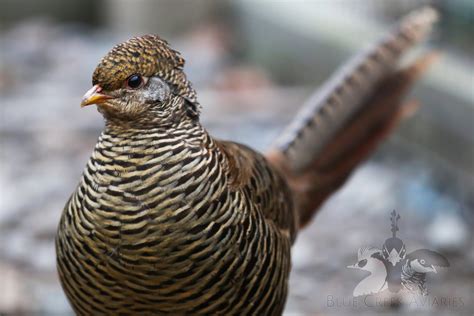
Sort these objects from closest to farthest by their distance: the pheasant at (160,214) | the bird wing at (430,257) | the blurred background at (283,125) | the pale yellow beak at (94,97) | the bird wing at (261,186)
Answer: the pale yellow beak at (94,97), the pheasant at (160,214), the bird wing at (261,186), the bird wing at (430,257), the blurred background at (283,125)

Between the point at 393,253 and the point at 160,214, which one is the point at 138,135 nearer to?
the point at 160,214

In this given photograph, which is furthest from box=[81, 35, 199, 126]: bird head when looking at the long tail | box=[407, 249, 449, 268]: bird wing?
box=[407, 249, 449, 268]: bird wing

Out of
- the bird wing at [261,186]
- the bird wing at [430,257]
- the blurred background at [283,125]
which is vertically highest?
the blurred background at [283,125]

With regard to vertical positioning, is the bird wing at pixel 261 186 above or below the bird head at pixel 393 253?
below

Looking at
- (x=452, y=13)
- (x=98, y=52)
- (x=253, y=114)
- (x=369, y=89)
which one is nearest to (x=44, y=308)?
(x=369, y=89)

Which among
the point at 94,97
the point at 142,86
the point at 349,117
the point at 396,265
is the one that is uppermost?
the point at 349,117

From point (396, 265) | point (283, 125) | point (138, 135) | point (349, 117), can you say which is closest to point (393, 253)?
point (396, 265)

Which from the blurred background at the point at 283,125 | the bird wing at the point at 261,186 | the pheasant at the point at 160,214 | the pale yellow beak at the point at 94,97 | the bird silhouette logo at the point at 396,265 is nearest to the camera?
the pale yellow beak at the point at 94,97

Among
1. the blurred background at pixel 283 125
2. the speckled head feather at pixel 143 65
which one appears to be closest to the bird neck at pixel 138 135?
the speckled head feather at pixel 143 65

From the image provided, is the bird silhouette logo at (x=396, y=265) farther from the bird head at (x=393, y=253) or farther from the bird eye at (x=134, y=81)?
the bird eye at (x=134, y=81)

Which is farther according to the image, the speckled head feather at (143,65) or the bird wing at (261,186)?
the bird wing at (261,186)
